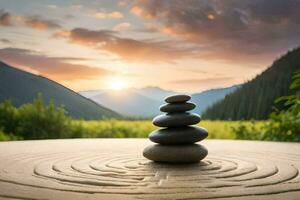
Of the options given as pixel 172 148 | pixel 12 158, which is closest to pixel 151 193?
pixel 172 148

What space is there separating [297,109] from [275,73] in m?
28.6

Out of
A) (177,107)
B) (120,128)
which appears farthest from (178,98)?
(120,128)

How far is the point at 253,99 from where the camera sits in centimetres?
3088

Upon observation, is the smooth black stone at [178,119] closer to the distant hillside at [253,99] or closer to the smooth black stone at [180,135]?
the smooth black stone at [180,135]

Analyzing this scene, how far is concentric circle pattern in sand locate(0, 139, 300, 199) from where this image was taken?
12.5 feet

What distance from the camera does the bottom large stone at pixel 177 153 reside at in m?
5.77

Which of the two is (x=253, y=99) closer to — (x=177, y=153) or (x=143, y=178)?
(x=177, y=153)

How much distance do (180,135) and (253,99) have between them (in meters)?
25.9

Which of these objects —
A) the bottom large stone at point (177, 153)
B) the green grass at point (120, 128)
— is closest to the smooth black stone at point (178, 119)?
the bottom large stone at point (177, 153)

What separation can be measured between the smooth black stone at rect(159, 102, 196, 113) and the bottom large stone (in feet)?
1.64

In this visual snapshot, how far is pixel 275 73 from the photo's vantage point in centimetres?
3744

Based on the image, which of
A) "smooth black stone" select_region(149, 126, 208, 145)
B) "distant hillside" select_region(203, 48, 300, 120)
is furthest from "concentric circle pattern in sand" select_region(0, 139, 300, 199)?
"distant hillside" select_region(203, 48, 300, 120)

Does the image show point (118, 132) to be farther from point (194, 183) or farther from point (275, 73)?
point (275, 73)

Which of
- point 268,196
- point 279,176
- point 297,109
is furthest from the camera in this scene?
point 297,109
